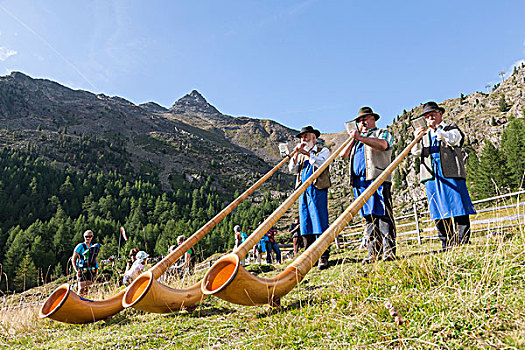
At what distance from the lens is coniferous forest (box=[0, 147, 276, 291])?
2425 inches

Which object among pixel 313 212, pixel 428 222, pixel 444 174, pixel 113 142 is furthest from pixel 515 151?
pixel 113 142

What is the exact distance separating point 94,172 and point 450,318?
129450mm

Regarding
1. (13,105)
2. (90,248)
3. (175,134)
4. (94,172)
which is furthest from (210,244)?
(13,105)

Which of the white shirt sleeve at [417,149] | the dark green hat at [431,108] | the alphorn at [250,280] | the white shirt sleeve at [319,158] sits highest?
the dark green hat at [431,108]

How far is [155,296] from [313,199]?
2.92 m

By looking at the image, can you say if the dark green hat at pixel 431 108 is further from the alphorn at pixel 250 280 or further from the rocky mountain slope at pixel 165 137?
the rocky mountain slope at pixel 165 137

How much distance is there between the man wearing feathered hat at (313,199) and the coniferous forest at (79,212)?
48.1 meters

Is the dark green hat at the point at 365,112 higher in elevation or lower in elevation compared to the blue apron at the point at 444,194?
higher

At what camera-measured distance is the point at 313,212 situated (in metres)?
5.13

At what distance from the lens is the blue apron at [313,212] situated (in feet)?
16.6

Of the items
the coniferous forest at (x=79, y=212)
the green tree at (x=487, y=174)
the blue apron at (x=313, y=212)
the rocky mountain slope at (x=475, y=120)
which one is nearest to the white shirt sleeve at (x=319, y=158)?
the blue apron at (x=313, y=212)

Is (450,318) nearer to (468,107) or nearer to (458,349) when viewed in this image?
(458,349)

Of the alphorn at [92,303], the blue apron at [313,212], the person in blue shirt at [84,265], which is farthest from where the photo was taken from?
the person in blue shirt at [84,265]

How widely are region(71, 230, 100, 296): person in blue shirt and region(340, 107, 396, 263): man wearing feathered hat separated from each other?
687cm
